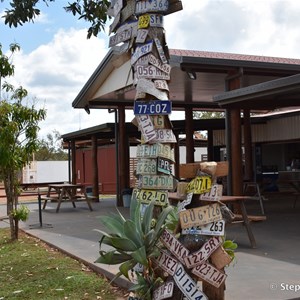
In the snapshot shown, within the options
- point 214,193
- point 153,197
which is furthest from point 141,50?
point 214,193

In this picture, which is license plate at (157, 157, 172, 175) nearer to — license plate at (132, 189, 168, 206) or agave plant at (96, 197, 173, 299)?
license plate at (132, 189, 168, 206)

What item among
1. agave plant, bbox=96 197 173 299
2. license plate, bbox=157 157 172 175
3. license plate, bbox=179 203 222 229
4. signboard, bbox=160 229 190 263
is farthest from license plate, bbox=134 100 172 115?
signboard, bbox=160 229 190 263

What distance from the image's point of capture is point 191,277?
168 inches

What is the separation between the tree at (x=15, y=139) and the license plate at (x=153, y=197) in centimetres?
569

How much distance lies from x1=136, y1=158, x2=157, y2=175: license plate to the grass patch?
1779 millimetres

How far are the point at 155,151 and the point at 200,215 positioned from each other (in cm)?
76

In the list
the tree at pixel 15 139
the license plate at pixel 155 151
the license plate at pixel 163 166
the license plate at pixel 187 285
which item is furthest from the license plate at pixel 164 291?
the tree at pixel 15 139

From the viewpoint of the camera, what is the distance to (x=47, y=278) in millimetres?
6680

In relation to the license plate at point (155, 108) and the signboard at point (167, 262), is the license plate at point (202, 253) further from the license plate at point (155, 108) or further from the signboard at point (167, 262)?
the license plate at point (155, 108)

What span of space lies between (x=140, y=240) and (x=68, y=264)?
3.37 meters

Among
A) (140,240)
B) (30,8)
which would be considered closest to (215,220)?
(140,240)

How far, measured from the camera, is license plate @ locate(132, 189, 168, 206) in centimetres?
459

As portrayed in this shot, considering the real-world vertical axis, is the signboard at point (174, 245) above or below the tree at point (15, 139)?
below

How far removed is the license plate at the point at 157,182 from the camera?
4.61 m
